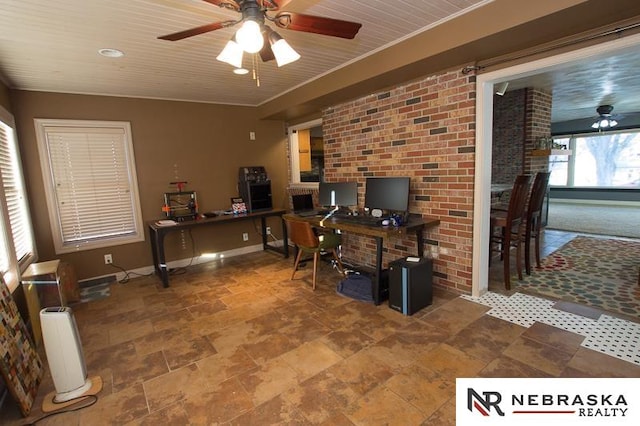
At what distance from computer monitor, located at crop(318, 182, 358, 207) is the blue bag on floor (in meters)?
0.88

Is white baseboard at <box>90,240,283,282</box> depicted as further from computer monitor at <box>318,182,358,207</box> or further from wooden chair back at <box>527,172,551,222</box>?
wooden chair back at <box>527,172,551,222</box>

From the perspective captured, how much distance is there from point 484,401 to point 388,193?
2.07 metres

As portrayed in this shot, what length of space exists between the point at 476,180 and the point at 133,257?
13.8 ft

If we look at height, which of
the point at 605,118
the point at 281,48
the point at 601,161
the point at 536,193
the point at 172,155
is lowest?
the point at 536,193

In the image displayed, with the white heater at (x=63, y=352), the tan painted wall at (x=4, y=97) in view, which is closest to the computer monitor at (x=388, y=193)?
the white heater at (x=63, y=352)

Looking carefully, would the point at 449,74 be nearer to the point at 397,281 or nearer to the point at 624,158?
the point at 397,281

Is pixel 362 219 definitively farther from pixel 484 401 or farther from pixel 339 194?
pixel 484 401

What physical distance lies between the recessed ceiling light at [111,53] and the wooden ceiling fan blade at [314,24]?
1734 mm

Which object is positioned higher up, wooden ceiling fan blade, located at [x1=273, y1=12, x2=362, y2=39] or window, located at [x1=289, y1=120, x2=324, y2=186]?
wooden ceiling fan blade, located at [x1=273, y1=12, x2=362, y2=39]

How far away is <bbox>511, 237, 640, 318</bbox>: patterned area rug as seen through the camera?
280cm

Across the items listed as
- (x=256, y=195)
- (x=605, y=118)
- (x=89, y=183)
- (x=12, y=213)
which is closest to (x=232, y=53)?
(x=12, y=213)

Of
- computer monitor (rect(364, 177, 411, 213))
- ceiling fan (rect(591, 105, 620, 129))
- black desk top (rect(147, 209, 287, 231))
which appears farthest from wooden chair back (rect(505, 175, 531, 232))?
ceiling fan (rect(591, 105, 620, 129))

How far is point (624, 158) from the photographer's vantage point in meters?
8.42

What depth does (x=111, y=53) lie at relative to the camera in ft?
8.65
